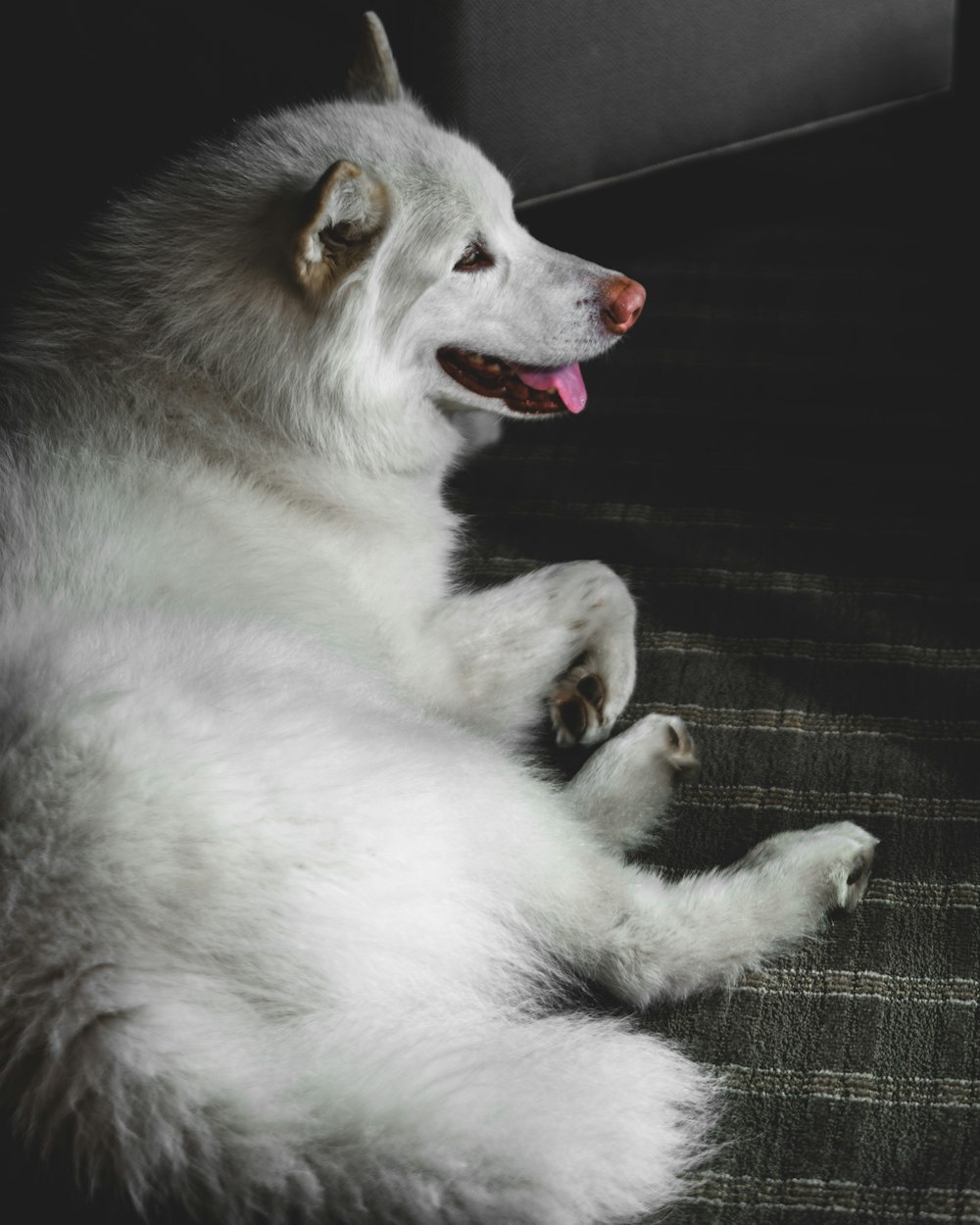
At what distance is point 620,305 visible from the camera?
1.82 meters

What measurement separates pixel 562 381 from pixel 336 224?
1.49 ft

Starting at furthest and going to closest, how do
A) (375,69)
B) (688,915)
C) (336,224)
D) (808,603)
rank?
(808,603), (375,69), (336,224), (688,915)

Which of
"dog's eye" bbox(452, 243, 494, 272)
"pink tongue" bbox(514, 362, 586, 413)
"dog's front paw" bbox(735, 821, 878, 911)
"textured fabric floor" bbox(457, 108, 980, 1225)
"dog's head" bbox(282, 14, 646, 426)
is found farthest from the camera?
"pink tongue" bbox(514, 362, 586, 413)

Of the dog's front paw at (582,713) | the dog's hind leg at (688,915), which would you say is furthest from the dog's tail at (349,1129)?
the dog's front paw at (582,713)

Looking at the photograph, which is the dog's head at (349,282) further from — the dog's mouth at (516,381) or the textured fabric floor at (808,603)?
the textured fabric floor at (808,603)

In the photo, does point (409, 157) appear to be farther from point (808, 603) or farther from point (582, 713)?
point (808, 603)

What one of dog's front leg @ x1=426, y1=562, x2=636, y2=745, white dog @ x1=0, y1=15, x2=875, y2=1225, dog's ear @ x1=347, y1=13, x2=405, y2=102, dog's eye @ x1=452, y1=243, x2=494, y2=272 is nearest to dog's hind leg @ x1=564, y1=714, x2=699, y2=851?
white dog @ x1=0, y1=15, x2=875, y2=1225

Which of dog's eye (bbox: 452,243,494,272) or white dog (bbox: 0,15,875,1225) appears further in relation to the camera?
dog's eye (bbox: 452,243,494,272)

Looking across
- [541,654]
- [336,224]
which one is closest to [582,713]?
[541,654]

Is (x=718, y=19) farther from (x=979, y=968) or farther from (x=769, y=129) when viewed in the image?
(x=979, y=968)

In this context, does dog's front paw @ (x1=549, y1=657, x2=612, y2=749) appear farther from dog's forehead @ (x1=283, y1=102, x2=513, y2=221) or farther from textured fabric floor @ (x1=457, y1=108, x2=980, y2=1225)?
dog's forehead @ (x1=283, y1=102, x2=513, y2=221)

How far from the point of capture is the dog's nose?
182cm

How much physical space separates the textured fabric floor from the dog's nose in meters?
0.47

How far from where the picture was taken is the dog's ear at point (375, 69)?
192 centimetres
